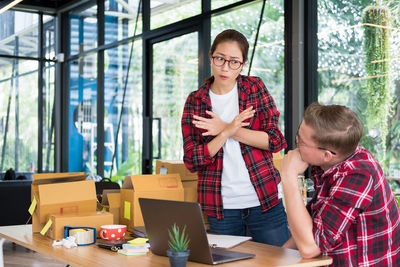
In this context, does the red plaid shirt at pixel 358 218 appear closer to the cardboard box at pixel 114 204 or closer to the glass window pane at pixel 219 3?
the cardboard box at pixel 114 204

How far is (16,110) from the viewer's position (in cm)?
952

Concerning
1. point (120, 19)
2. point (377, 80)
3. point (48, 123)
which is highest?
point (120, 19)

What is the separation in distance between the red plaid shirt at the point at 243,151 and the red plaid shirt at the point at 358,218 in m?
0.49

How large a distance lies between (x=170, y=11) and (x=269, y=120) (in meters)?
4.96

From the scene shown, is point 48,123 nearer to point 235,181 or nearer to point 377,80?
point 377,80

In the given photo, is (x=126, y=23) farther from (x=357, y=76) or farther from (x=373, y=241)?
(x=373, y=241)

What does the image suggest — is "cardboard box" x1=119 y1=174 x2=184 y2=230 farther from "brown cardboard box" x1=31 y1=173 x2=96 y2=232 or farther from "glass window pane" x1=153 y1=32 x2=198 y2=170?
"glass window pane" x1=153 y1=32 x2=198 y2=170

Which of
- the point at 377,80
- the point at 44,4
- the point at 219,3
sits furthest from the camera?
the point at 44,4

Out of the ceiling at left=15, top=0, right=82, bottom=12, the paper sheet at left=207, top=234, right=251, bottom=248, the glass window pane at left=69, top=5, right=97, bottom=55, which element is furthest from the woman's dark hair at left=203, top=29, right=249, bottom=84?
the ceiling at left=15, top=0, right=82, bottom=12

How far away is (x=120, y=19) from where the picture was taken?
8.20m

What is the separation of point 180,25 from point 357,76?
8.52ft

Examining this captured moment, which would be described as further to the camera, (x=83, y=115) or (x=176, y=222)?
(x=83, y=115)

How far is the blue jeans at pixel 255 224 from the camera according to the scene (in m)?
2.15

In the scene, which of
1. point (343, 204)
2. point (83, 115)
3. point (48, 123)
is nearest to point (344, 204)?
point (343, 204)
